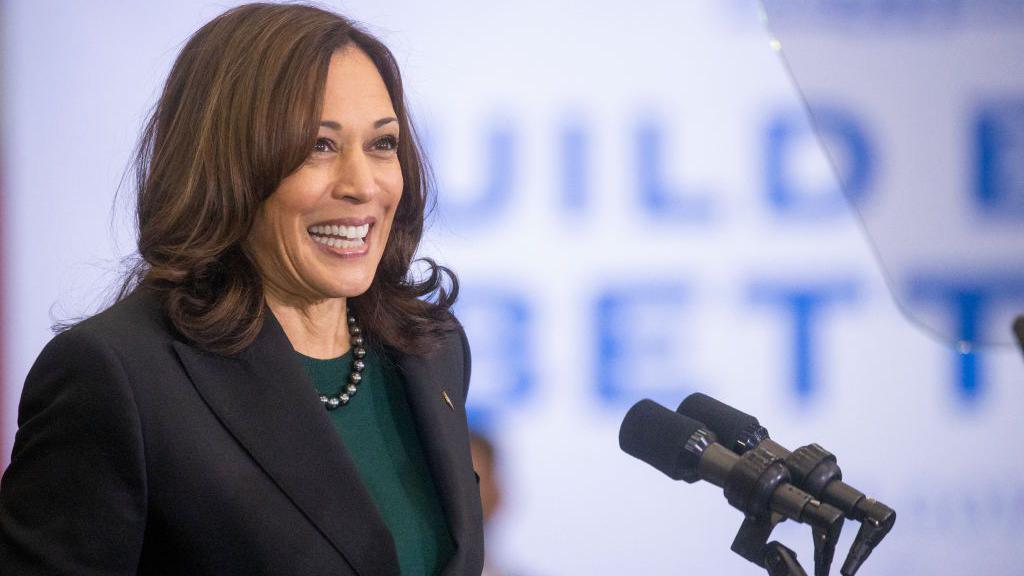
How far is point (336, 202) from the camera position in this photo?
1.69 metres

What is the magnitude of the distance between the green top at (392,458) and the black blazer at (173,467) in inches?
2.8

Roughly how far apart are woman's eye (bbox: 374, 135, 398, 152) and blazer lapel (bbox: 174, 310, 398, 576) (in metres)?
0.37

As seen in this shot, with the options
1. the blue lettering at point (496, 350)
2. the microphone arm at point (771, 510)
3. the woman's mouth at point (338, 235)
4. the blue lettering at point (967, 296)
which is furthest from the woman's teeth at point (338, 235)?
the blue lettering at point (496, 350)

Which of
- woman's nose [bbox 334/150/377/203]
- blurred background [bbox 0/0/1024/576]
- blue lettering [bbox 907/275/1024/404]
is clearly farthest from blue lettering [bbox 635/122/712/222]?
woman's nose [bbox 334/150/377/203]

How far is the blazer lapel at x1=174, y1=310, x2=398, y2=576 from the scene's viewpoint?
5.07ft

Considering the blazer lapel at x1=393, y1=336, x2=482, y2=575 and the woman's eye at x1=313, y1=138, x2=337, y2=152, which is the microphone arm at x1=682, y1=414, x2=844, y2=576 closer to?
the blazer lapel at x1=393, y1=336, x2=482, y2=575

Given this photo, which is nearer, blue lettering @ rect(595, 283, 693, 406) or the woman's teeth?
the woman's teeth

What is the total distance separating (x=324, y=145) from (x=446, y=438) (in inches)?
20.9

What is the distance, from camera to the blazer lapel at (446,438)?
1.75m

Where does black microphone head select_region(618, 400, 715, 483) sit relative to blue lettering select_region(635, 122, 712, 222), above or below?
below

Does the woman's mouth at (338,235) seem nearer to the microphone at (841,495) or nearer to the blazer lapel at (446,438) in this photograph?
the blazer lapel at (446,438)

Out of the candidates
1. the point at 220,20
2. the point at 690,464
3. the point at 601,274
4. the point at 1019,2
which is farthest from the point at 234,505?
the point at 601,274

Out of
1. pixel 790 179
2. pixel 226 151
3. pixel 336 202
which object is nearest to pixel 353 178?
pixel 336 202

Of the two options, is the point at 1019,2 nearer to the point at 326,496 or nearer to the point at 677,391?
the point at 326,496
